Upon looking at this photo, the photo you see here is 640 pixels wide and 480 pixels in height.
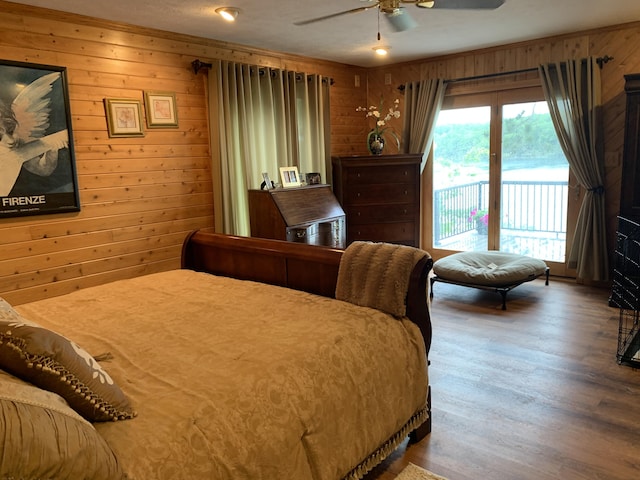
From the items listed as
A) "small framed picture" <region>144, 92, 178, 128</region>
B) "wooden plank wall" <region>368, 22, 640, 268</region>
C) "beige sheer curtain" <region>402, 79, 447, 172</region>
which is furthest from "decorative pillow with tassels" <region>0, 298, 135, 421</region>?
"beige sheer curtain" <region>402, 79, 447, 172</region>

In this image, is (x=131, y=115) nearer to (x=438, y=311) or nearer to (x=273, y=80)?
(x=273, y=80)

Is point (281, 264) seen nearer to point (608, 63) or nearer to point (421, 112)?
point (421, 112)

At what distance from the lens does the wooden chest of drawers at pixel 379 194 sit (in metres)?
5.62

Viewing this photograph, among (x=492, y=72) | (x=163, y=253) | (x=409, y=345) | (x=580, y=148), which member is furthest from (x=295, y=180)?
(x=409, y=345)

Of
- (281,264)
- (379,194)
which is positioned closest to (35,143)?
(281,264)

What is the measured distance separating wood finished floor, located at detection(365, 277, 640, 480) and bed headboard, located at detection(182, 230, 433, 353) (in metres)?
0.56

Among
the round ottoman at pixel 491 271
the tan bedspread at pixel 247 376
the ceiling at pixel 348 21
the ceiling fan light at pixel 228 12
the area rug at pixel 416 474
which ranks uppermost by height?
the ceiling at pixel 348 21

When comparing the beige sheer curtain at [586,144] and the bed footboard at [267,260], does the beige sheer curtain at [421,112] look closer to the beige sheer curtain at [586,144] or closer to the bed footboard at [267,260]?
the beige sheer curtain at [586,144]

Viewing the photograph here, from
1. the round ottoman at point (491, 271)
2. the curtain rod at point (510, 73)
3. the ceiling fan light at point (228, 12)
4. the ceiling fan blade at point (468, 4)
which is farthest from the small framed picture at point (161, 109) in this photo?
the curtain rod at point (510, 73)

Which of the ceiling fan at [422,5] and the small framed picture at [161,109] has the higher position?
the ceiling fan at [422,5]

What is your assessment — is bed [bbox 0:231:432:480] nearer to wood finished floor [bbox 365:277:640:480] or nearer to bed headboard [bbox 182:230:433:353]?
bed headboard [bbox 182:230:433:353]

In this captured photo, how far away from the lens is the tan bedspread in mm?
1380

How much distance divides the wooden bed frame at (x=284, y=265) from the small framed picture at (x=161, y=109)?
53.0 inches

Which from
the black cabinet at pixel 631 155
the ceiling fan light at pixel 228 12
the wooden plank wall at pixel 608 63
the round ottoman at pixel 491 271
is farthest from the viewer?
the wooden plank wall at pixel 608 63
